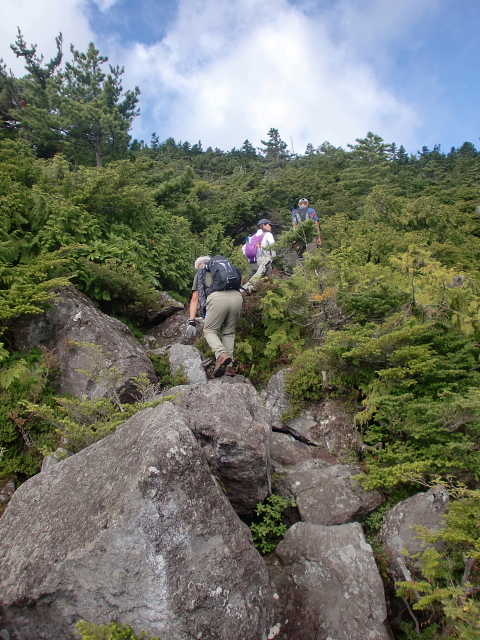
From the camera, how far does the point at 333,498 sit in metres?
4.54

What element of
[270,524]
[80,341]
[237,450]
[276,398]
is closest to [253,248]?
[276,398]

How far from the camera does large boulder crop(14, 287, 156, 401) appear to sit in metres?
6.04

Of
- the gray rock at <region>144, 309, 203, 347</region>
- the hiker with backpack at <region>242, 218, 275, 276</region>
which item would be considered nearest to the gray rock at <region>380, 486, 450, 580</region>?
the gray rock at <region>144, 309, 203, 347</region>

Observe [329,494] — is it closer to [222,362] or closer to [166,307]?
[222,362]

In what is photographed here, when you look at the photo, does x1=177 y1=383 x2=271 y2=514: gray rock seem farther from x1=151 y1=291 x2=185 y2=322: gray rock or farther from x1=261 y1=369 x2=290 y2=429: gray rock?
x1=151 y1=291 x2=185 y2=322: gray rock

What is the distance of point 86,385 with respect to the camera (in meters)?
6.00

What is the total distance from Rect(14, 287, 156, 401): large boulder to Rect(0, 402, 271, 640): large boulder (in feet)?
8.57

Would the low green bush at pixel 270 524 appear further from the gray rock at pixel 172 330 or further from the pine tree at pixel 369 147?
the pine tree at pixel 369 147

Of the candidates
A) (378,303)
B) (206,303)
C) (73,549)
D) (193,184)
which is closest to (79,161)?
(193,184)

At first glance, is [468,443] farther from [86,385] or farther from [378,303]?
[86,385]

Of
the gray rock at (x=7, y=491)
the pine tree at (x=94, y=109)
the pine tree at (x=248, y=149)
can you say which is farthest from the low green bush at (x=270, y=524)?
the pine tree at (x=248, y=149)

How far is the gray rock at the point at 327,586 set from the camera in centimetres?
334

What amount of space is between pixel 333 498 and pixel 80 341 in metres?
4.65

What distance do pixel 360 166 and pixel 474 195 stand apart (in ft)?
40.7
